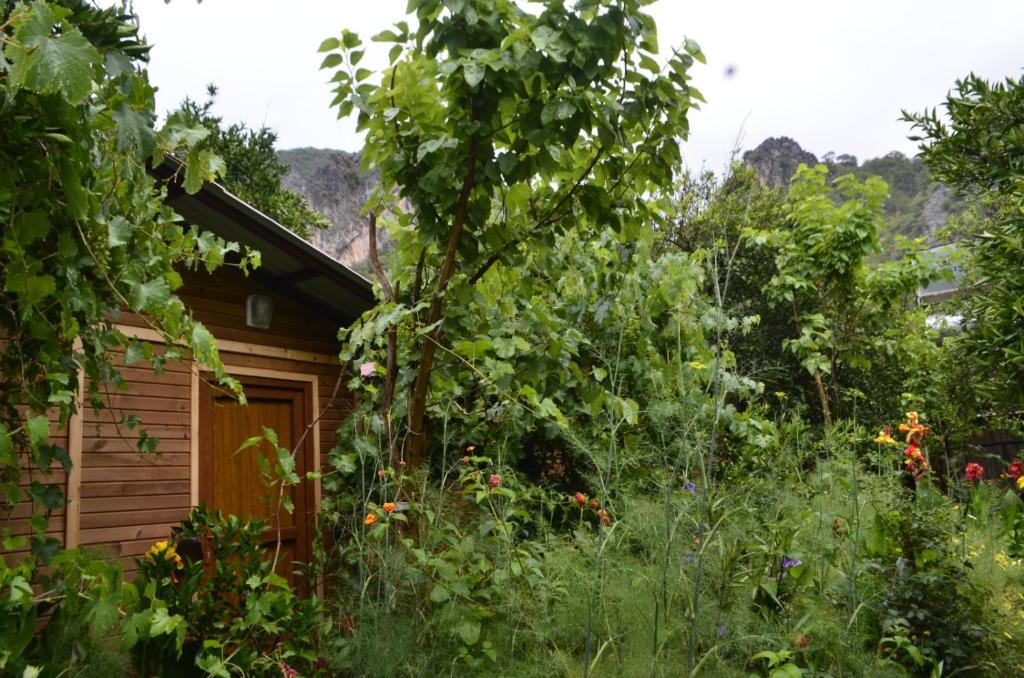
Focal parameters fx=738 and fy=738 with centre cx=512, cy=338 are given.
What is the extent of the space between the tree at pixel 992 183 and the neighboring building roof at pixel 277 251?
10.7 ft

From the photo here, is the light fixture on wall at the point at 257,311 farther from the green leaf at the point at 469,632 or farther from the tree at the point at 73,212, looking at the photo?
the green leaf at the point at 469,632

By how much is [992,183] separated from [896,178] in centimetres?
3358

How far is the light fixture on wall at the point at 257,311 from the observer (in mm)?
4926

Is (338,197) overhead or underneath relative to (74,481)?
overhead

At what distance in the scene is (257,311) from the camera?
4.94 metres

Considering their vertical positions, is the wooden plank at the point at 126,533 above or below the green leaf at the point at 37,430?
below

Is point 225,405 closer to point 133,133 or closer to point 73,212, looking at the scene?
point 73,212

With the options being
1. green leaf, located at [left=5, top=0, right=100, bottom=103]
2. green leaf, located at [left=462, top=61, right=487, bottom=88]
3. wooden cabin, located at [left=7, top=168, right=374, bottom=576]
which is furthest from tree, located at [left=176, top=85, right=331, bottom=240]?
green leaf, located at [left=5, top=0, right=100, bottom=103]

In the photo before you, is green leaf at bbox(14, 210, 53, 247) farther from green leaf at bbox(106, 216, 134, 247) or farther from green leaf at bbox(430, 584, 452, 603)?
green leaf at bbox(430, 584, 452, 603)

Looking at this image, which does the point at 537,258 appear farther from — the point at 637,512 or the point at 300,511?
the point at 300,511

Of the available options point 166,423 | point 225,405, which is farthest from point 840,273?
point 166,423

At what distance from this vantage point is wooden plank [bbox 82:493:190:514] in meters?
3.89

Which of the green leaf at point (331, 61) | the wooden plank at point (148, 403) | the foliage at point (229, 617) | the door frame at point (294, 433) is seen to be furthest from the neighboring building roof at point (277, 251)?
the foliage at point (229, 617)

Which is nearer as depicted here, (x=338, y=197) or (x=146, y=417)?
(x=146, y=417)
